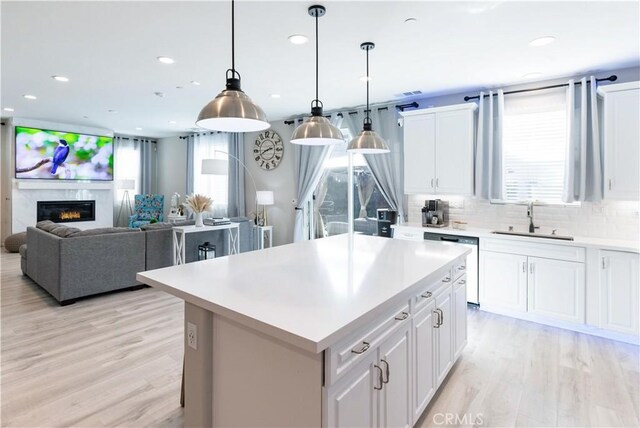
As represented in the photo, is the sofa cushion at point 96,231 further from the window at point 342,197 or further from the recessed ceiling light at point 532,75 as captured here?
the recessed ceiling light at point 532,75

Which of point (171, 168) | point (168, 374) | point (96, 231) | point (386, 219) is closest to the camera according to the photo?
point (168, 374)

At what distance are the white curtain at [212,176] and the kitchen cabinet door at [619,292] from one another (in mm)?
6348

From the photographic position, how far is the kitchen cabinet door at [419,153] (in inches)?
177

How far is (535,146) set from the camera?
406 centimetres

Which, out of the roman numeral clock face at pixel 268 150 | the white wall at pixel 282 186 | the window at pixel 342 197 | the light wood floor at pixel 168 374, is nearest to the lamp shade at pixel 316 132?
the light wood floor at pixel 168 374

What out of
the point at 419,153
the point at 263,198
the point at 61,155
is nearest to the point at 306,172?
the point at 263,198

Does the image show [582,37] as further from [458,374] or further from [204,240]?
[204,240]

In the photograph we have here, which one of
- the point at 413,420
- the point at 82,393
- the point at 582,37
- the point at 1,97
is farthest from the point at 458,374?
the point at 1,97

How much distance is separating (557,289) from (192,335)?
3519 mm

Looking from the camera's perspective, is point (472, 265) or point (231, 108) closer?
point (231, 108)

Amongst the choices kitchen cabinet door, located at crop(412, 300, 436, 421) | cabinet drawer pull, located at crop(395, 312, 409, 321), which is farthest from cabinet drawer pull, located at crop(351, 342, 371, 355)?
kitchen cabinet door, located at crop(412, 300, 436, 421)

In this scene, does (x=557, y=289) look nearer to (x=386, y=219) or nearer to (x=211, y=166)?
(x=386, y=219)

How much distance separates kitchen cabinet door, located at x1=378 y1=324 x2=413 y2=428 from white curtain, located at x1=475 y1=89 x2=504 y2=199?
3.07 metres

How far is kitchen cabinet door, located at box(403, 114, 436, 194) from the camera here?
4484 millimetres
